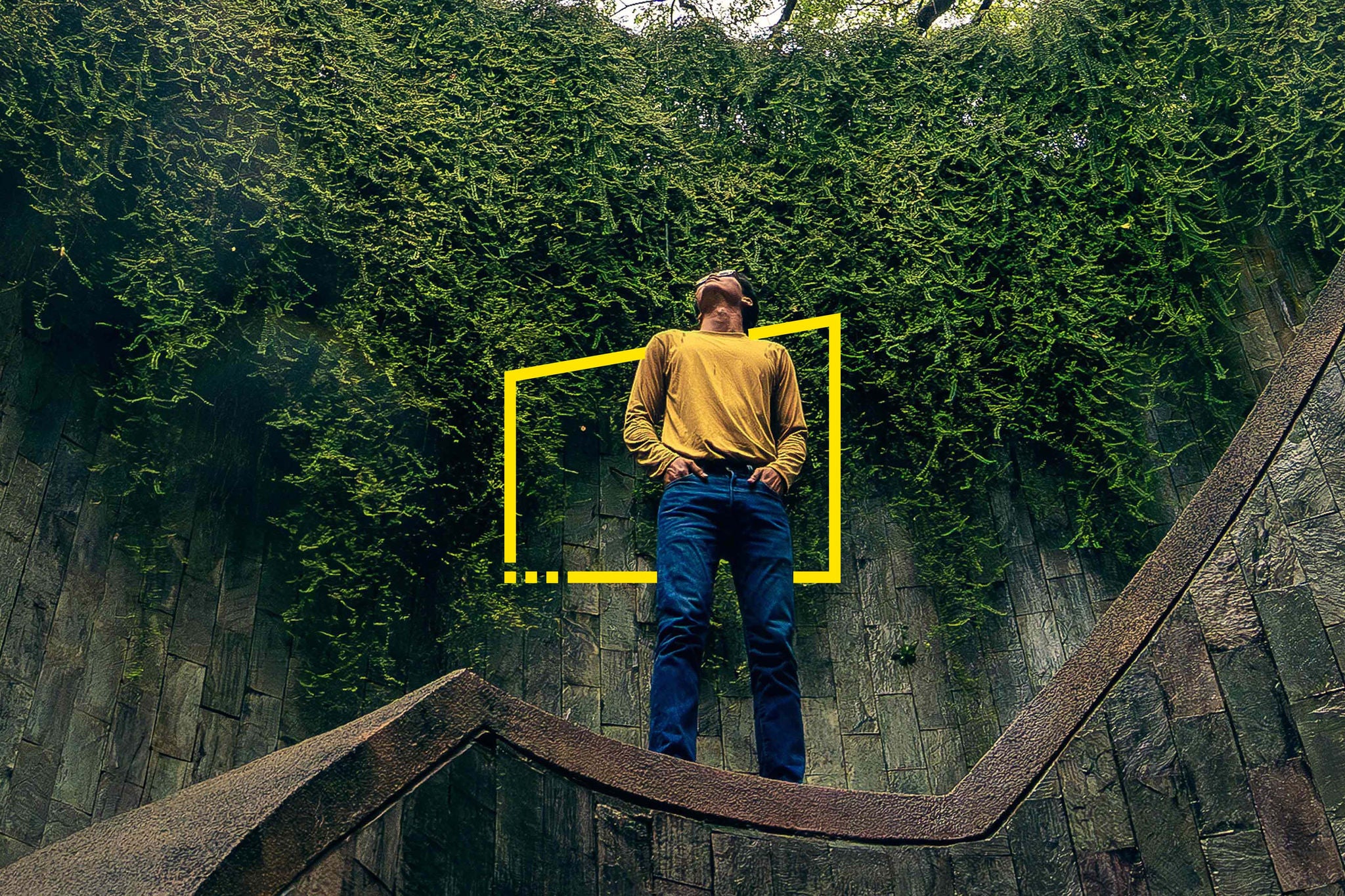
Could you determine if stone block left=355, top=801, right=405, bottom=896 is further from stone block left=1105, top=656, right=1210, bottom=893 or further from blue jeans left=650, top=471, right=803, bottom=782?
stone block left=1105, top=656, right=1210, bottom=893

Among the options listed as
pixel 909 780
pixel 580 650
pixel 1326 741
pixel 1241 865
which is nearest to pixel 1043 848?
pixel 1241 865

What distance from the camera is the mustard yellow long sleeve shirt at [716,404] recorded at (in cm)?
399

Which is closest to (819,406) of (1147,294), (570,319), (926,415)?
(926,415)

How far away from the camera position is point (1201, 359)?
5.67m

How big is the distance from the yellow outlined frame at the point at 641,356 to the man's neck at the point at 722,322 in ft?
3.66

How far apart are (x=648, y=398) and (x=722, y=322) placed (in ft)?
1.40

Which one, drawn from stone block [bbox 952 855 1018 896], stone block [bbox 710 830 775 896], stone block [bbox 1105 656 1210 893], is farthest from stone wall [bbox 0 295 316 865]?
stone block [bbox 1105 656 1210 893]

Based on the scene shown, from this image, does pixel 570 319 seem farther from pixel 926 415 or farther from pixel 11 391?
pixel 11 391

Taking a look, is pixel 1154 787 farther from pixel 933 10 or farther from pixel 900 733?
pixel 933 10

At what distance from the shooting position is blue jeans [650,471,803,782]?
3.57m

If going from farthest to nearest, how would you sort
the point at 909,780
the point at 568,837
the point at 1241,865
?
the point at 909,780 → the point at 1241,865 → the point at 568,837

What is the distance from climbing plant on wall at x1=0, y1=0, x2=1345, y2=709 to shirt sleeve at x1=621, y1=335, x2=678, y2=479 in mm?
1565

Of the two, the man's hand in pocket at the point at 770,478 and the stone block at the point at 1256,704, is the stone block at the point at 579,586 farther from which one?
the stone block at the point at 1256,704

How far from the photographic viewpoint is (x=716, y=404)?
13.3 feet
